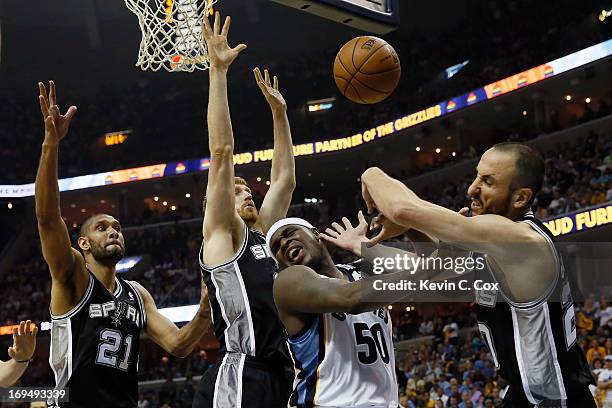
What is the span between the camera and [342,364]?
3650 millimetres

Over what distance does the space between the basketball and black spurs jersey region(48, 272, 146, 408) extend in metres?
2.19

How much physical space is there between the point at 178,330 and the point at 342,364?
78.3 inches

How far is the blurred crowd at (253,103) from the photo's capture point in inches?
→ 1014

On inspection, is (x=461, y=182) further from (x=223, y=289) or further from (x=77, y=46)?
(x=223, y=289)

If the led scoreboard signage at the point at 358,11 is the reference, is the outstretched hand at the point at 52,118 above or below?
below

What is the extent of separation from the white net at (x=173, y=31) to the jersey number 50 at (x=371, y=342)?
3.91 m

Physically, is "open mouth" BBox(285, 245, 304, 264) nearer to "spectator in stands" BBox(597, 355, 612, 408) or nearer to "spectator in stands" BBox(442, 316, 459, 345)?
"spectator in stands" BBox(597, 355, 612, 408)

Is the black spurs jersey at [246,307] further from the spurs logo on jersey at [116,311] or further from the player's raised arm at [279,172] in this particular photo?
the spurs logo on jersey at [116,311]

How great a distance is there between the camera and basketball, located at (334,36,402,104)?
5.63 meters

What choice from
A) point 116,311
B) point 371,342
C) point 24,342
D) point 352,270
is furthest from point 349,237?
point 24,342

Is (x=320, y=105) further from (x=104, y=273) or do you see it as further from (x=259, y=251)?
(x=259, y=251)

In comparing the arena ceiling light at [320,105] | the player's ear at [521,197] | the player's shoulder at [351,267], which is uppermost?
the arena ceiling light at [320,105]

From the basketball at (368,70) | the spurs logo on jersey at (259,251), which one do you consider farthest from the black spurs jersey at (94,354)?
the basketball at (368,70)

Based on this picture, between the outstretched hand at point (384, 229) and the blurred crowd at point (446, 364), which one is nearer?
the outstretched hand at point (384, 229)
